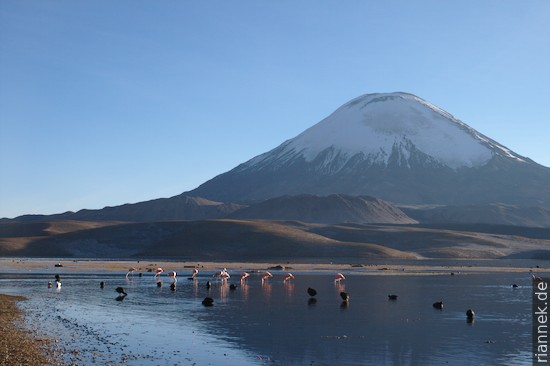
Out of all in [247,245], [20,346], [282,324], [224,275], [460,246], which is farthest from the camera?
[460,246]

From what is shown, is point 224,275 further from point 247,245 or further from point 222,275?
point 247,245

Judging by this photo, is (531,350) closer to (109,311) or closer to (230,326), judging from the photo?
(230,326)

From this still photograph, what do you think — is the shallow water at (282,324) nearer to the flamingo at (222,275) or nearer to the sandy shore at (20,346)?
the sandy shore at (20,346)

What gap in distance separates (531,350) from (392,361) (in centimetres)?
855

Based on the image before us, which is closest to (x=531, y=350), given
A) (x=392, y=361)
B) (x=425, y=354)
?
(x=425, y=354)

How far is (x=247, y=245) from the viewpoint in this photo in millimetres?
181750

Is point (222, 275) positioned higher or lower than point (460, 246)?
lower

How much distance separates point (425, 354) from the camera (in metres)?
34.7

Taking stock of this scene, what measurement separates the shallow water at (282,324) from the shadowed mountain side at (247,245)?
9473 centimetres

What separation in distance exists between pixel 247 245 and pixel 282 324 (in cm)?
13710

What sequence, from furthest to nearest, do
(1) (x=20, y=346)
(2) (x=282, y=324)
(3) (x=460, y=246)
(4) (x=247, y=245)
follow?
(3) (x=460, y=246), (4) (x=247, y=245), (2) (x=282, y=324), (1) (x=20, y=346)

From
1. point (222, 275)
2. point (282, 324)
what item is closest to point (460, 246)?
point (222, 275)

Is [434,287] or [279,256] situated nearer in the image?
[434,287]

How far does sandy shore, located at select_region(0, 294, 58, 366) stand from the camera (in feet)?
94.0
